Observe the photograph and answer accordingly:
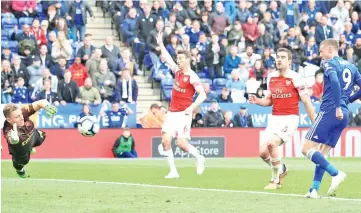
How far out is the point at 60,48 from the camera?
32.1 metres

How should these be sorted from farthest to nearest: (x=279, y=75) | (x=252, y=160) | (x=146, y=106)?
(x=146, y=106)
(x=252, y=160)
(x=279, y=75)

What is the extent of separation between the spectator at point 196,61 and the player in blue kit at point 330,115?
18.3 metres

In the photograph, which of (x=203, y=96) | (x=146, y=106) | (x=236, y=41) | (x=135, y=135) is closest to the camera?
(x=203, y=96)

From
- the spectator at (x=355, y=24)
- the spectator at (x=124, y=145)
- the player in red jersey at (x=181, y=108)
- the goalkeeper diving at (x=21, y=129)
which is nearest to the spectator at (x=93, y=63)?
the spectator at (x=124, y=145)

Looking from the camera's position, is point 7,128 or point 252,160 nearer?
point 7,128

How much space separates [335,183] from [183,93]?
21.3 ft

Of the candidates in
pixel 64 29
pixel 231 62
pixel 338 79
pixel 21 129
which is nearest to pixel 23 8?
pixel 64 29

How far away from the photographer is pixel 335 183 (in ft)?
50.1

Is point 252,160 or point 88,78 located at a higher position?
point 88,78

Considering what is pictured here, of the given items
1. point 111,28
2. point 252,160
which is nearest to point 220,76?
point 111,28

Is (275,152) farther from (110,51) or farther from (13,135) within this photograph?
(110,51)

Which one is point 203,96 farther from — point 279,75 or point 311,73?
point 311,73

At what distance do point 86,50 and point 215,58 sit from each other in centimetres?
455

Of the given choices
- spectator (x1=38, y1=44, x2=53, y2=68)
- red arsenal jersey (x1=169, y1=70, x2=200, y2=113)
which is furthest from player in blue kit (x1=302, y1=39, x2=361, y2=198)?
spectator (x1=38, y1=44, x2=53, y2=68)
